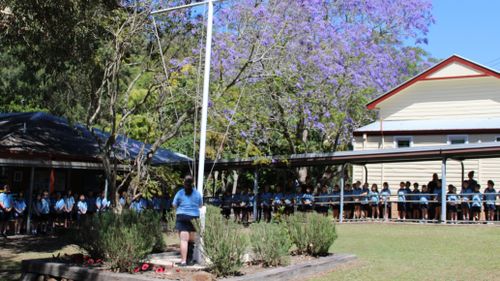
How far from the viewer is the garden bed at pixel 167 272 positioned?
351 inches

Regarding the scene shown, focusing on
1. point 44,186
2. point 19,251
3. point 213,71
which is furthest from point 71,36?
point 44,186

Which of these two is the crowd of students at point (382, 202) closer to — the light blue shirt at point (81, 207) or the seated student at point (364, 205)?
the seated student at point (364, 205)

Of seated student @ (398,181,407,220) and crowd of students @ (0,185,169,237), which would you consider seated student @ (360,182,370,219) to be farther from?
crowd of students @ (0,185,169,237)

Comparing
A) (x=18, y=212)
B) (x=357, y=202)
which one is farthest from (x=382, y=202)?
(x=18, y=212)

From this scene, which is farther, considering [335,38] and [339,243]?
[335,38]

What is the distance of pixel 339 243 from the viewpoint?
14906 millimetres

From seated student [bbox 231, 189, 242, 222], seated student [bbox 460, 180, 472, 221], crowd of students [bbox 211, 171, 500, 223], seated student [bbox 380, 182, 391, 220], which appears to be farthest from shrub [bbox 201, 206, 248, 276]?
seated student [bbox 231, 189, 242, 222]

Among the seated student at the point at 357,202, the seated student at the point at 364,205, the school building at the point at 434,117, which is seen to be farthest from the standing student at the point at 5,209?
the school building at the point at 434,117

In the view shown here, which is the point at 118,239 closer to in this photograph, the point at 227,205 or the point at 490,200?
the point at 490,200

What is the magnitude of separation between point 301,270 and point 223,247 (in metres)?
1.75

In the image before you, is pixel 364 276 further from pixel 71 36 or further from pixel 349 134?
pixel 349 134

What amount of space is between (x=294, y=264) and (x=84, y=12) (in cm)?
847

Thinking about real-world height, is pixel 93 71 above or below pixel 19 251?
above

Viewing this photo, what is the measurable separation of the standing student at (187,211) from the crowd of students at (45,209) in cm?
701
